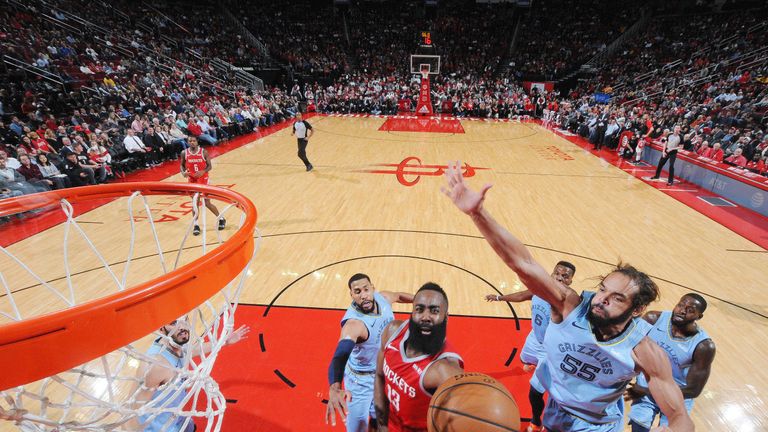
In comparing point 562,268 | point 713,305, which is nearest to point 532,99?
point 713,305

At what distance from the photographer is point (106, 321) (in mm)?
1372

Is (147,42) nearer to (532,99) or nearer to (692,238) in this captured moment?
(532,99)

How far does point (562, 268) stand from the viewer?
3184 mm

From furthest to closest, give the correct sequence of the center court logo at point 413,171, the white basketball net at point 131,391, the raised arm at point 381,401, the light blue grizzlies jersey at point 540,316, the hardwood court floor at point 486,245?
the center court logo at point 413,171
the hardwood court floor at point 486,245
the light blue grizzlies jersey at point 540,316
the raised arm at point 381,401
the white basketball net at point 131,391

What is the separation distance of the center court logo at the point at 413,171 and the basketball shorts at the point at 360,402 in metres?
6.88

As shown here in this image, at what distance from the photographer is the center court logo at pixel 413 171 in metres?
9.83

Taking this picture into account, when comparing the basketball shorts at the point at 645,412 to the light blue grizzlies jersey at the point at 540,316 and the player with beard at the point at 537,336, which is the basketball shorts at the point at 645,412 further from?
the light blue grizzlies jersey at the point at 540,316

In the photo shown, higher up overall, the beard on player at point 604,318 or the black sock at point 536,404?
the beard on player at point 604,318

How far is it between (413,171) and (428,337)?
8.76 meters

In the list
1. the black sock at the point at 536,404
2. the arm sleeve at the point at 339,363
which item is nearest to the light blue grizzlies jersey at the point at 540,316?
the black sock at the point at 536,404

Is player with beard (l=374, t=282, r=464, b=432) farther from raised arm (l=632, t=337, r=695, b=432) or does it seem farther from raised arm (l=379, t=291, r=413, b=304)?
raised arm (l=379, t=291, r=413, b=304)

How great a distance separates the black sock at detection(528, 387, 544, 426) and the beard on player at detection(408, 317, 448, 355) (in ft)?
4.57

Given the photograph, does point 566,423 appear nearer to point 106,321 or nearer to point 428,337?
point 428,337

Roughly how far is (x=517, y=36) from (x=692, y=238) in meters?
27.5
